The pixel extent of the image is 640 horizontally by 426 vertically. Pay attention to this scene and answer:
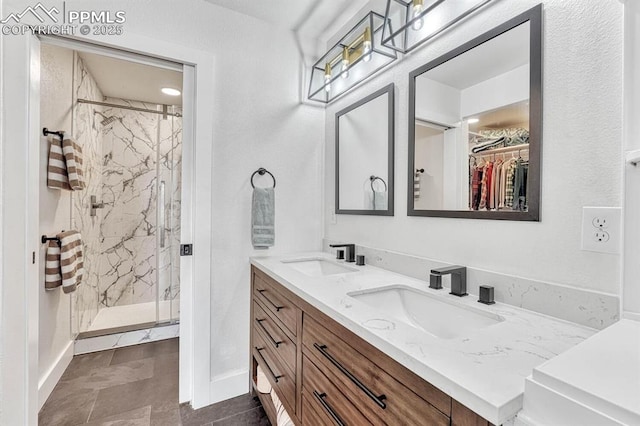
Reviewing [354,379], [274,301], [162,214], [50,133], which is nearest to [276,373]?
[274,301]

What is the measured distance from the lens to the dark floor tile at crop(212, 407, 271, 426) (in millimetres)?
1611

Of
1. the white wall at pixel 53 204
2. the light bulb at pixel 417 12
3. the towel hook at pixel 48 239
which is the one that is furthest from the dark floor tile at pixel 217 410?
the light bulb at pixel 417 12

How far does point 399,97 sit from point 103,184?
3055 mm

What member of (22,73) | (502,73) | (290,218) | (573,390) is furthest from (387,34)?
(22,73)

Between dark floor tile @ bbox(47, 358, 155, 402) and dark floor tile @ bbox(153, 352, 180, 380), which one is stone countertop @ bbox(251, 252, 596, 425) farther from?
dark floor tile @ bbox(47, 358, 155, 402)

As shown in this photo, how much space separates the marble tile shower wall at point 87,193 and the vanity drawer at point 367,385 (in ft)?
7.59

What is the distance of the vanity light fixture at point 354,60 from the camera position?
5.08ft

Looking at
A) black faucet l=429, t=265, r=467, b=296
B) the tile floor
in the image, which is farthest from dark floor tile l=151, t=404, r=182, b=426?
black faucet l=429, t=265, r=467, b=296

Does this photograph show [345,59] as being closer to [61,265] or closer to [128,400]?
[61,265]

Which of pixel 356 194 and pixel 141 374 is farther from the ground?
pixel 356 194

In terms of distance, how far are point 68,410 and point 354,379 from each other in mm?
1858

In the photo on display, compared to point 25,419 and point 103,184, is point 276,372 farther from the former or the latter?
point 103,184

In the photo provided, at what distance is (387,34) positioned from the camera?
4.99ft

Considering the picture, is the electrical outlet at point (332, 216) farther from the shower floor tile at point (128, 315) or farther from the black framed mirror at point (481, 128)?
the shower floor tile at point (128, 315)
